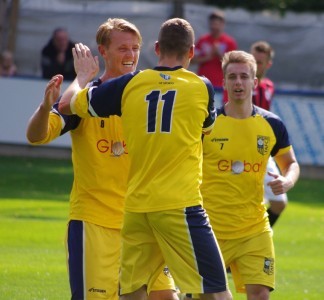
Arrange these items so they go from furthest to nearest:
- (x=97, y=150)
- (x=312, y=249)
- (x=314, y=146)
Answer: (x=314, y=146) < (x=312, y=249) < (x=97, y=150)

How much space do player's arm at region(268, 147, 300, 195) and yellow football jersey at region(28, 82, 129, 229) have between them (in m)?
1.21

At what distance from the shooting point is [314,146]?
21375 mm

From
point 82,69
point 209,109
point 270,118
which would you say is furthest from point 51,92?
point 270,118

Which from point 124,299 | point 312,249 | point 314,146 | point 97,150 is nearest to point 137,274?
point 124,299

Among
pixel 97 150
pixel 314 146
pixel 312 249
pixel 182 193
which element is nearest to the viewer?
pixel 182 193

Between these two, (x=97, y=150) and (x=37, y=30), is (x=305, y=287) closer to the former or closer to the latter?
(x=97, y=150)

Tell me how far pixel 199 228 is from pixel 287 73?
18291mm

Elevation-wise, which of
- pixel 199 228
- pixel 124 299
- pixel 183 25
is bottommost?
pixel 124 299

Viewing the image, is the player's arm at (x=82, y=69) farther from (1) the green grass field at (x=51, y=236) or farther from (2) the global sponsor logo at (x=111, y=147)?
(1) the green grass field at (x=51, y=236)

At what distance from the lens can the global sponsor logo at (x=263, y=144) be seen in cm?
865

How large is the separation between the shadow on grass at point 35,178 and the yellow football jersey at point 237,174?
8.76m

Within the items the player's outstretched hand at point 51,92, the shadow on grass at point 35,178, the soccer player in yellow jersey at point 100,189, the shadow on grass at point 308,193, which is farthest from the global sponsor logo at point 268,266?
the shadow on grass at point 308,193

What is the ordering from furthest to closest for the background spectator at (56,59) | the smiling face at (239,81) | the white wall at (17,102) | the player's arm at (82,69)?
1. the background spectator at (56,59)
2. the white wall at (17,102)
3. the smiling face at (239,81)
4. the player's arm at (82,69)

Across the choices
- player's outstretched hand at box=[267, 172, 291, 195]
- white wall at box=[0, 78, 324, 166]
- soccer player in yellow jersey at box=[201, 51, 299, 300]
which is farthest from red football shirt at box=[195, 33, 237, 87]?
player's outstretched hand at box=[267, 172, 291, 195]
